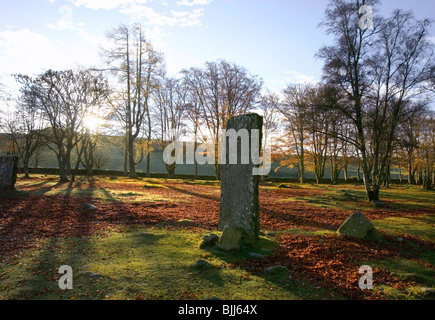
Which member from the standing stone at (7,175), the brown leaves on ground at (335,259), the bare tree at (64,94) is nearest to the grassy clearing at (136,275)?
the brown leaves on ground at (335,259)

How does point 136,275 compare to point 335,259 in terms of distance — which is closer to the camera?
point 136,275

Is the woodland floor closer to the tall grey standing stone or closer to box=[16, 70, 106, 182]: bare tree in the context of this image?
the tall grey standing stone

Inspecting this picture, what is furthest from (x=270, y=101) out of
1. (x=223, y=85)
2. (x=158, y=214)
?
(x=158, y=214)

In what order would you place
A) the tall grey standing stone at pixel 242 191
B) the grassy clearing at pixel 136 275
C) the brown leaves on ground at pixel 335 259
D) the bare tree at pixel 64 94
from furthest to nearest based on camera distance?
the bare tree at pixel 64 94 < the tall grey standing stone at pixel 242 191 < the brown leaves on ground at pixel 335 259 < the grassy clearing at pixel 136 275

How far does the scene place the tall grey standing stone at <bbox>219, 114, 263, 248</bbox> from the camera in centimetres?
685

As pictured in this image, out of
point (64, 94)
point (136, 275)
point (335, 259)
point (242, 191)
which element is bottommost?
point (335, 259)

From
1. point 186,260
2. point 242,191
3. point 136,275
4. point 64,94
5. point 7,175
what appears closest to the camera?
point 136,275

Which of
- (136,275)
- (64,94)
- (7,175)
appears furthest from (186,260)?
(64,94)

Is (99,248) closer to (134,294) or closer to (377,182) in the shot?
(134,294)

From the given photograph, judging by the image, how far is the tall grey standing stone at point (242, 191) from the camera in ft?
22.5

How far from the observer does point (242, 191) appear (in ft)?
23.2

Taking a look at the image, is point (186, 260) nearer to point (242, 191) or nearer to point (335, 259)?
point (242, 191)

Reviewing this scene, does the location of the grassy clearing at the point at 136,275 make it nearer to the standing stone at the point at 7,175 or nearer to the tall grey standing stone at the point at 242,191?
the tall grey standing stone at the point at 242,191

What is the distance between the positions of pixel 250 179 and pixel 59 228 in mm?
6200
